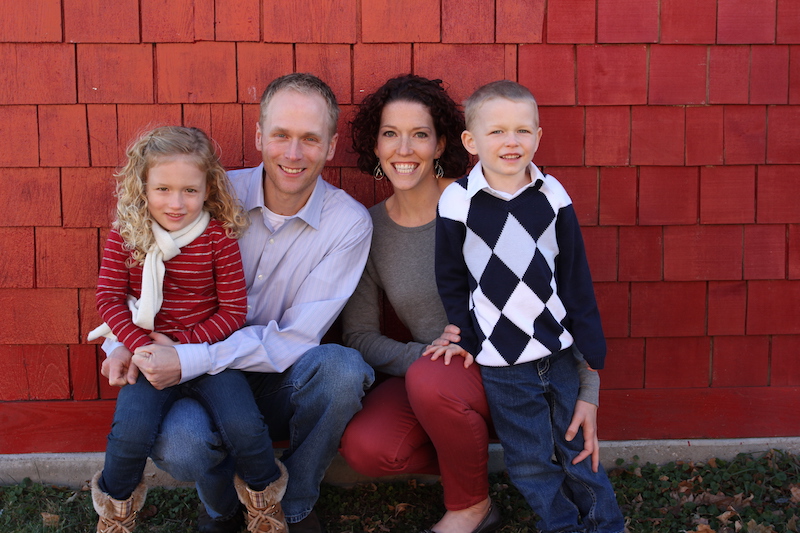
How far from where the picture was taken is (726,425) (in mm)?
2959

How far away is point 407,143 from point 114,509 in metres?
1.55

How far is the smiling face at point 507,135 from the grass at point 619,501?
132 centimetres

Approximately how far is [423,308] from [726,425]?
150 centimetres

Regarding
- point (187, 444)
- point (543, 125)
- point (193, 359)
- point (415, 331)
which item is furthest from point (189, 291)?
point (543, 125)

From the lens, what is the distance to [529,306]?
84.9 inches

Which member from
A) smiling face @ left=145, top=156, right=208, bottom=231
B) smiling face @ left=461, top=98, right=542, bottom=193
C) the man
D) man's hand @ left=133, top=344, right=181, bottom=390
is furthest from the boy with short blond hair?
man's hand @ left=133, top=344, right=181, bottom=390

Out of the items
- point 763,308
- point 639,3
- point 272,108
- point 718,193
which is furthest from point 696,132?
point 272,108

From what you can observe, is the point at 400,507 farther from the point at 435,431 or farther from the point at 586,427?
the point at 586,427

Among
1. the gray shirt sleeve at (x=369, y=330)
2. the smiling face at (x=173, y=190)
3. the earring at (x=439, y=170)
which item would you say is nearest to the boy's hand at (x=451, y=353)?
the gray shirt sleeve at (x=369, y=330)

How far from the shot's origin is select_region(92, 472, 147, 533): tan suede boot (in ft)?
6.77

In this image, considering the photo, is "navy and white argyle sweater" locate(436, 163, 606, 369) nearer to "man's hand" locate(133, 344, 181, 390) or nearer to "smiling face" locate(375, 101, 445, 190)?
"smiling face" locate(375, 101, 445, 190)

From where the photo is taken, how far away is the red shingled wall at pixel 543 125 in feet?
8.81

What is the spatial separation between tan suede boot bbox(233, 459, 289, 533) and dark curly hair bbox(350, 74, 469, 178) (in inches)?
49.4

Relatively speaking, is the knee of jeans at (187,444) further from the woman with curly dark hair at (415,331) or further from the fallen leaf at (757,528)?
the fallen leaf at (757,528)
